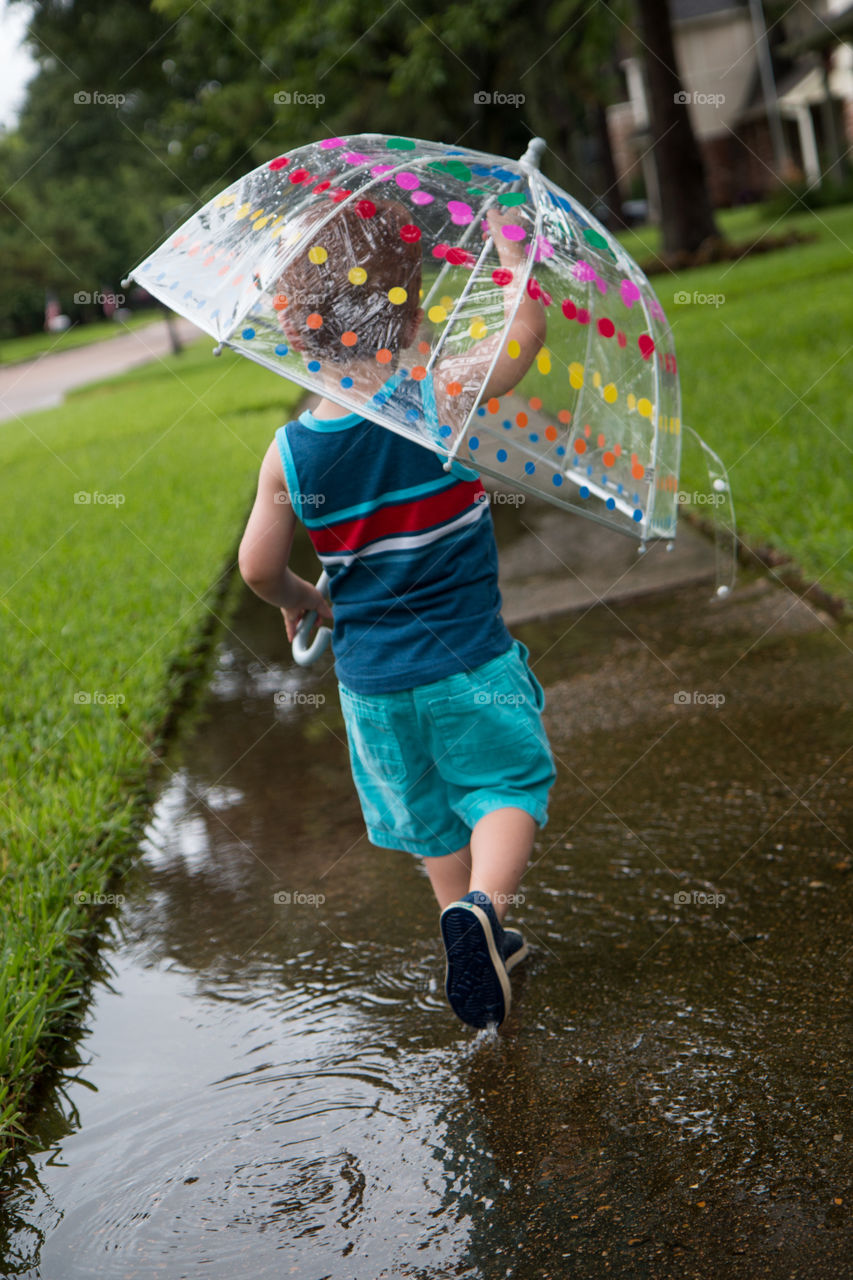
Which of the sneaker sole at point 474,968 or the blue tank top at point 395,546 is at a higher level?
the blue tank top at point 395,546

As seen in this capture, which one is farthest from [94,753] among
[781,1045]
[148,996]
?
[781,1045]

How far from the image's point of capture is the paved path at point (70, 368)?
24609 millimetres

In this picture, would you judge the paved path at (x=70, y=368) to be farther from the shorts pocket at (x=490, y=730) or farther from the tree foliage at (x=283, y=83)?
the shorts pocket at (x=490, y=730)

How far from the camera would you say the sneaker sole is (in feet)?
7.76

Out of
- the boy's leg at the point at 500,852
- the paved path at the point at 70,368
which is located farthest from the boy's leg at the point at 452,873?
the paved path at the point at 70,368

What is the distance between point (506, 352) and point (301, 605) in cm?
77

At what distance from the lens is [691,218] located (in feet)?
69.6

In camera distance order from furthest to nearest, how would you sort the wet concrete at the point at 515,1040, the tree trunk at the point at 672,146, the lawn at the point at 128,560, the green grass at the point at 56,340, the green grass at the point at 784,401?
the green grass at the point at 56,340 < the tree trunk at the point at 672,146 < the green grass at the point at 784,401 < the lawn at the point at 128,560 < the wet concrete at the point at 515,1040

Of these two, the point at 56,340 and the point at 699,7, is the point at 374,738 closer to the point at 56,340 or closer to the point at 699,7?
the point at 56,340

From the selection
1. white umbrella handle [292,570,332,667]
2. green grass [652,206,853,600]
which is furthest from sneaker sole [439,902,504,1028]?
green grass [652,206,853,600]

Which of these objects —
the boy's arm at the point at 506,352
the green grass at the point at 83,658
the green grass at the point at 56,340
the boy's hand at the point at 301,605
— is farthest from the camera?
the green grass at the point at 56,340

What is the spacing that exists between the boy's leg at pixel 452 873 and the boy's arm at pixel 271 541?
2.12ft

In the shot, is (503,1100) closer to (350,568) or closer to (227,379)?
(350,568)

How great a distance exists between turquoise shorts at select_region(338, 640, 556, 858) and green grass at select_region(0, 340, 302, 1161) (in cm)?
93
